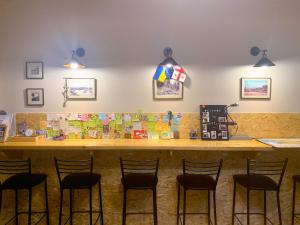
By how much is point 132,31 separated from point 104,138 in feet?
4.77

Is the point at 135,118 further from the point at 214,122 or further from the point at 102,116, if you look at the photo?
the point at 214,122

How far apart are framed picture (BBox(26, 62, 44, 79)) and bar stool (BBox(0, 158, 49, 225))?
1.11 m

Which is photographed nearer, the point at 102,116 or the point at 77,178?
the point at 77,178

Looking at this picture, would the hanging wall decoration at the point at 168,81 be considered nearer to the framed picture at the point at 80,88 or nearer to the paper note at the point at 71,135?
the framed picture at the point at 80,88

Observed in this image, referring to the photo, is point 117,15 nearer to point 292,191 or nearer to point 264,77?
point 264,77

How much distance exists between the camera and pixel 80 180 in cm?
246

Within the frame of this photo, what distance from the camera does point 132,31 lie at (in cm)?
295

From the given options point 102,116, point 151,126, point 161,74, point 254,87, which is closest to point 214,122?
point 254,87

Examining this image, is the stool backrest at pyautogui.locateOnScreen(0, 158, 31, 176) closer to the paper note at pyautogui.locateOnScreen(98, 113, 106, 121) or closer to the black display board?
the paper note at pyautogui.locateOnScreen(98, 113, 106, 121)

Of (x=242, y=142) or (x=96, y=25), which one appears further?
(x=96, y=25)

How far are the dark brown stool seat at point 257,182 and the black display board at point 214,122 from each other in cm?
52

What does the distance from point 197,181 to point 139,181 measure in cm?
63

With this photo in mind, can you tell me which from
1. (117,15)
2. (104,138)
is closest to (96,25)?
(117,15)

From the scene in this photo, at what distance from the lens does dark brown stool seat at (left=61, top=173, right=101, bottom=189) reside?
2387 millimetres
